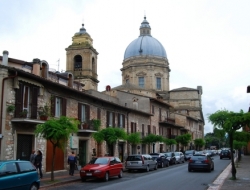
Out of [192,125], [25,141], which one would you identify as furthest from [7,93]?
[192,125]

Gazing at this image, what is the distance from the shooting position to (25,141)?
20922 mm

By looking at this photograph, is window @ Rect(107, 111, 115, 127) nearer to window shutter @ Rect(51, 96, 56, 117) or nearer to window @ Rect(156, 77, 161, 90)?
window shutter @ Rect(51, 96, 56, 117)

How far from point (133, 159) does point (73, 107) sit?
630 centimetres

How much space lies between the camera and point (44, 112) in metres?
21.9

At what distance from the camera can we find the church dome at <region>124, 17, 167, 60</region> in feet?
254

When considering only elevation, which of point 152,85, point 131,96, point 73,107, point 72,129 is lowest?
point 72,129

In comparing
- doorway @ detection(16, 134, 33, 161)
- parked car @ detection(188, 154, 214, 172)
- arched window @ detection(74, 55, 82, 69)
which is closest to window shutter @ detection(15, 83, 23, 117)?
doorway @ detection(16, 134, 33, 161)

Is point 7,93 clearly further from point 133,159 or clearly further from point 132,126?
point 132,126

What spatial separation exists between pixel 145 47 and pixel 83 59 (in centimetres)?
2587

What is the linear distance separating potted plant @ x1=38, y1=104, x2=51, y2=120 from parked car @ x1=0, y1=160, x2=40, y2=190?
8.34m

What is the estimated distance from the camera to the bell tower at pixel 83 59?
54.5 metres

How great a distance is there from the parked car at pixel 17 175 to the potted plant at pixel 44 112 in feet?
Result: 27.4

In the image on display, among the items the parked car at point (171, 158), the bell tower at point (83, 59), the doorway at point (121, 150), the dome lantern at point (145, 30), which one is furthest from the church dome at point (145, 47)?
the doorway at point (121, 150)

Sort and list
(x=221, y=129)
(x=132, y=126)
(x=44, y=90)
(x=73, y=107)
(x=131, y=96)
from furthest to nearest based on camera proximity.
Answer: (x=131, y=96) < (x=132, y=126) < (x=73, y=107) < (x=44, y=90) < (x=221, y=129)
